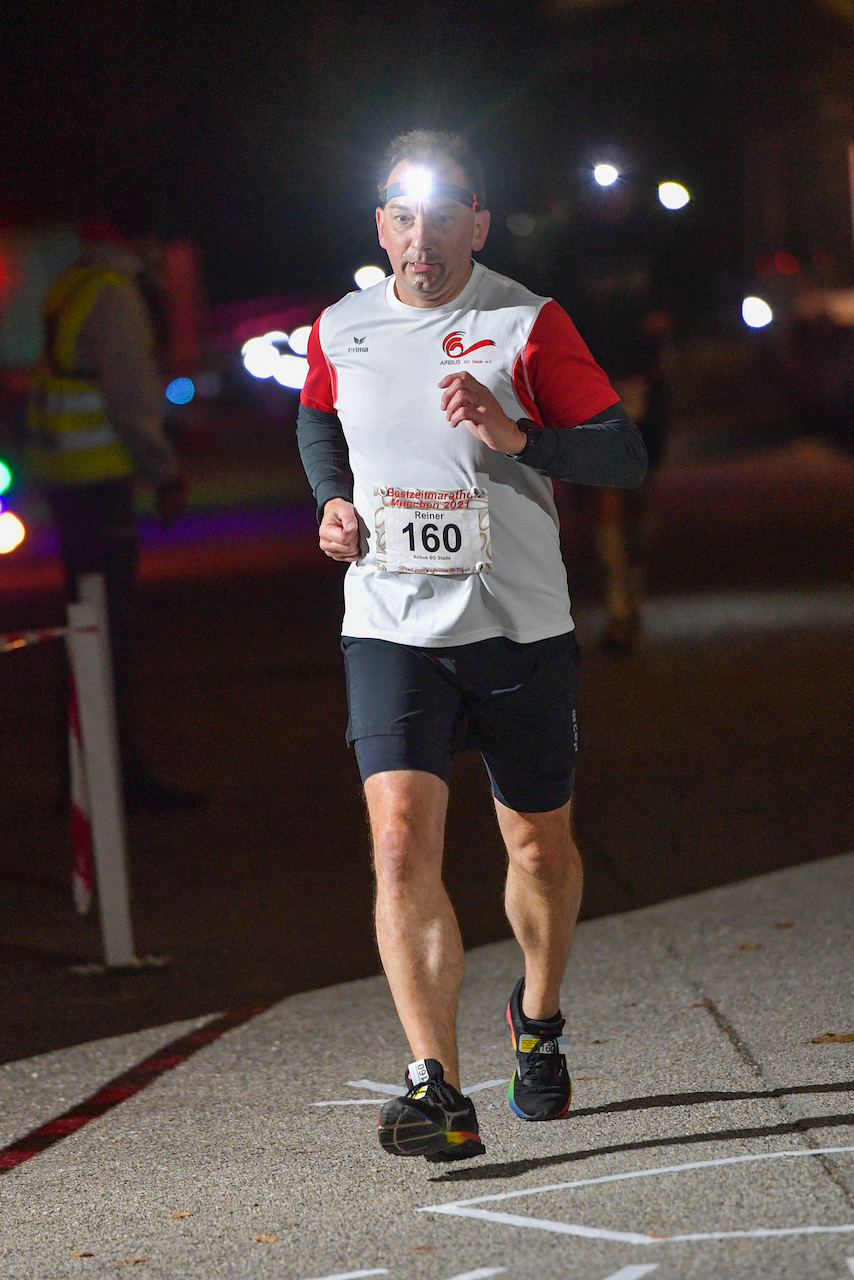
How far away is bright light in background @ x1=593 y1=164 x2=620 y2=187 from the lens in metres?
5.34

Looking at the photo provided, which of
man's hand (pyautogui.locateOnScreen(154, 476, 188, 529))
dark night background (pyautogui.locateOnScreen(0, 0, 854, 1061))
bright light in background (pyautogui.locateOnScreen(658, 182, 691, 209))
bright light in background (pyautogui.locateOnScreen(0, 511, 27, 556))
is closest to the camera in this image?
bright light in background (pyautogui.locateOnScreen(658, 182, 691, 209))

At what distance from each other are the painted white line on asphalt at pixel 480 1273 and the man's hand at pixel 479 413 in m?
1.59

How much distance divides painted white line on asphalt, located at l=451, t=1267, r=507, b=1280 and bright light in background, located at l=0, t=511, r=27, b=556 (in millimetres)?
3713

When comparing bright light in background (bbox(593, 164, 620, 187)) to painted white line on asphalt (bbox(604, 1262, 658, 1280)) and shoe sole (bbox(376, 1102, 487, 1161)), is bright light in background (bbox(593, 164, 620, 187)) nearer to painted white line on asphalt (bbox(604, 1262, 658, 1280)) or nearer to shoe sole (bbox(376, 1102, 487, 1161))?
shoe sole (bbox(376, 1102, 487, 1161))

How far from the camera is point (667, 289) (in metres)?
11.7

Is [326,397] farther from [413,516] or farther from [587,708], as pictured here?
[587,708]

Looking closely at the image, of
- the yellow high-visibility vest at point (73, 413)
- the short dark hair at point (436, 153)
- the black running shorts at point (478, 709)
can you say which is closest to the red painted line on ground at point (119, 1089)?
the black running shorts at point (478, 709)

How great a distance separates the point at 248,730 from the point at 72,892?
3122 mm

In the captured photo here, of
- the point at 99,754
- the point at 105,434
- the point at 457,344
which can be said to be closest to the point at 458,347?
the point at 457,344

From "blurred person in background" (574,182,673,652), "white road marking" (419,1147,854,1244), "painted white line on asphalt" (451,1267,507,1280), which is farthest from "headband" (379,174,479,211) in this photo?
"blurred person in background" (574,182,673,652)

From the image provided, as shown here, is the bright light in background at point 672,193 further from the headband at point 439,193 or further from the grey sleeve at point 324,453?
the grey sleeve at point 324,453

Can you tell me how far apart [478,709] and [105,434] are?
4.32 metres

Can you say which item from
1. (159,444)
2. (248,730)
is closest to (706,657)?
(248,730)

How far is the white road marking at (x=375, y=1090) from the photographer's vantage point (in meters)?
4.69
